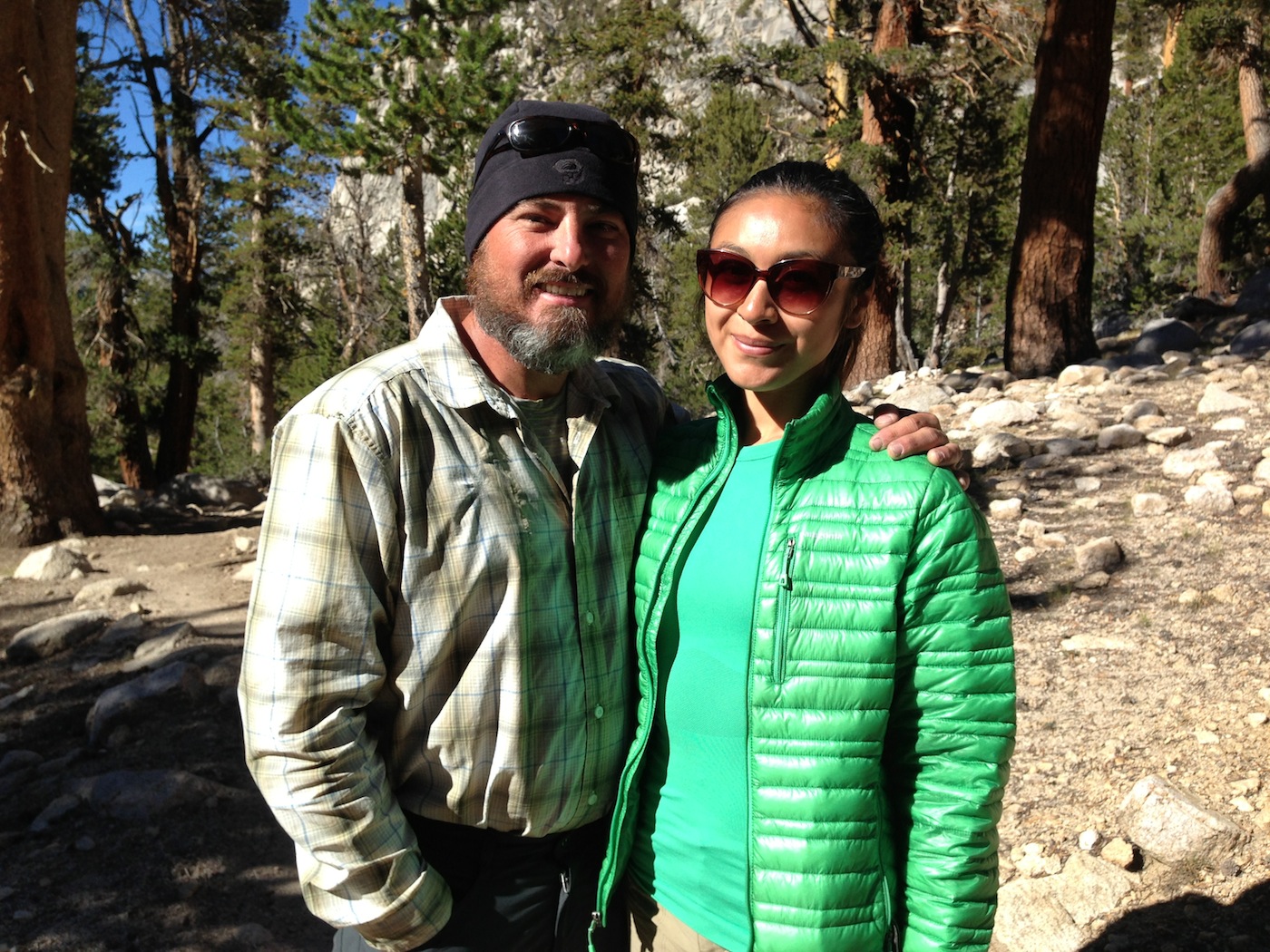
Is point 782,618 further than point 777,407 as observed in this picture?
No

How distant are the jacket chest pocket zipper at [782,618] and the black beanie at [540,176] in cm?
80

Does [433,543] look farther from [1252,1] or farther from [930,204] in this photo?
[930,204]

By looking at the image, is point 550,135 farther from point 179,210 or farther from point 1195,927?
point 179,210

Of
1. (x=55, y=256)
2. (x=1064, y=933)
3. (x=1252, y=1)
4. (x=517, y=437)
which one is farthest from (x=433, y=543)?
(x=1252, y=1)

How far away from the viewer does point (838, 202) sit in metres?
1.65

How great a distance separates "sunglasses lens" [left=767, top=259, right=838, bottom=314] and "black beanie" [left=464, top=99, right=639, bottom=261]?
410 mm

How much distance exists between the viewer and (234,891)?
10.9 ft

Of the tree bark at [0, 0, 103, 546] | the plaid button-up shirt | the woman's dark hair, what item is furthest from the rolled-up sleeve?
the tree bark at [0, 0, 103, 546]

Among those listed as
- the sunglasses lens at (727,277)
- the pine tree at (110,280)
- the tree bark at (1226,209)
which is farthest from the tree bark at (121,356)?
the tree bark at (1226,209)

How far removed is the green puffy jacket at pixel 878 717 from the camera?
1442 millimetres

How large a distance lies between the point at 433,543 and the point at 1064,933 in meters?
2.11

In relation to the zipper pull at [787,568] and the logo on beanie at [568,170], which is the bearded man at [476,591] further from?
the zipper pull at [787,568]

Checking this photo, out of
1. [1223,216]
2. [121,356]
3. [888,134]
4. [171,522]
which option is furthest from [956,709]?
[121,356]

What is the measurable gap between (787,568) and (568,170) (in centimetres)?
84
